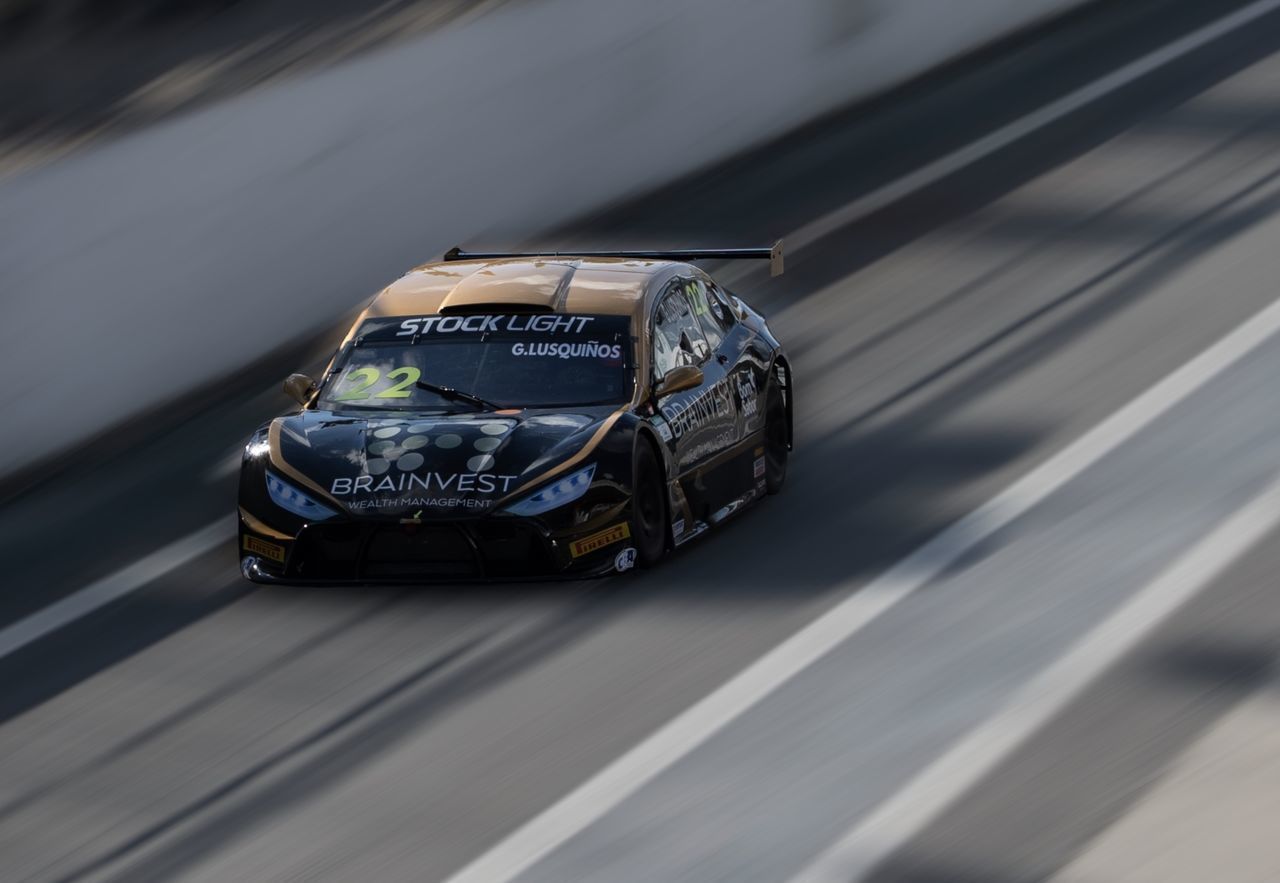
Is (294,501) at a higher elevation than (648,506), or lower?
higher

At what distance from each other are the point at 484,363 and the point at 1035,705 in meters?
3.68

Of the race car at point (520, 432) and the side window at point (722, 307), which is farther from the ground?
the race car at point (520, 432)

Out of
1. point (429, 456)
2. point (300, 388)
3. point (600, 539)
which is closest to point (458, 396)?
point (429, 456)

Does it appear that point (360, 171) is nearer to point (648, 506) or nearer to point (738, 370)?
point (738, 370)

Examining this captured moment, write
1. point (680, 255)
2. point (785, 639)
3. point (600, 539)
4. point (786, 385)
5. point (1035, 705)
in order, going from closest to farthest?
point (1035, 705)
point (785, 639)
point (600, 539)
point (680, 255)
point (786, 385)

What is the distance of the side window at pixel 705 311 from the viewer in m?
12.5

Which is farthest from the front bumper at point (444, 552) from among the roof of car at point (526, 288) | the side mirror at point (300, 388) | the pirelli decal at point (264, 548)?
the roof of car at point (526, 288)

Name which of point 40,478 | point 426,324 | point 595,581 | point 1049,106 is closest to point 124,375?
point 40,478

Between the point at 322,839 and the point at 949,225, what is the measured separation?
1088 centimetres

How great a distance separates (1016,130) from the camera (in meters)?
20.3

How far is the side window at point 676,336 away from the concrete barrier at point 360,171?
3719 millimetres

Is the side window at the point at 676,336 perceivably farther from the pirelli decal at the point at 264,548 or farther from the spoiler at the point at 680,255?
the pirelli decal at the point at 264,548

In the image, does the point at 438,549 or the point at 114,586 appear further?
the point at 114,586

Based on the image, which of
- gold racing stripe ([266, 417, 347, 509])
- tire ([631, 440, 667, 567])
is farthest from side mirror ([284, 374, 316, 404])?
tire ([631, 440, 667, 567])
